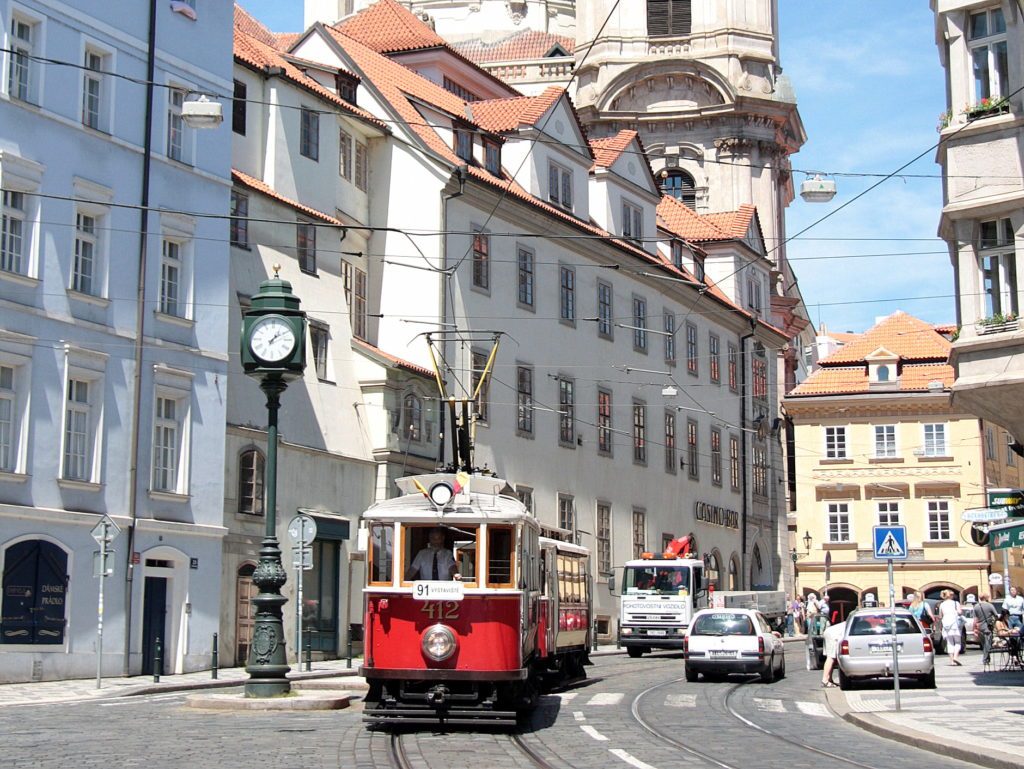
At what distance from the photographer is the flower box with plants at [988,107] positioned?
88.0 ft

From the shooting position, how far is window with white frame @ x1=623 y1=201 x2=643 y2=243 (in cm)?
5569

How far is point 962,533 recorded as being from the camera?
221ft

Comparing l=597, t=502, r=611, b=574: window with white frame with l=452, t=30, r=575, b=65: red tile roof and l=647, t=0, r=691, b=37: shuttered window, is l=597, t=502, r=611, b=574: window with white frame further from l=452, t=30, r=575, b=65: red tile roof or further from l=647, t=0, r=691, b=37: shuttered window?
l=452, t=30, r=575, b=65: red tile roof

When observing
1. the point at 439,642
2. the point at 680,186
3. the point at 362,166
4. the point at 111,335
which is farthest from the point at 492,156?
the point at 680,186

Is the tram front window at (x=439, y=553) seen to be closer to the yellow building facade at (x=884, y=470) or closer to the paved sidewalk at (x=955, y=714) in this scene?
the paved sidewalk at (x=955, y=714)

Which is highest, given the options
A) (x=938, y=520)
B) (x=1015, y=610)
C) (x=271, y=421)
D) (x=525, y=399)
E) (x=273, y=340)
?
Result: (x=525, y=399)

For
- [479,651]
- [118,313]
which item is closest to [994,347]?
[479,651]

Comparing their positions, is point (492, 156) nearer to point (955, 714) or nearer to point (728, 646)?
point (728, 646)

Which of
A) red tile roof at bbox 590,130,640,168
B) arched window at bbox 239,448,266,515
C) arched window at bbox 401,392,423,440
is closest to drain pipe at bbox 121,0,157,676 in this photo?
arched window at bbox 239,448,266,515

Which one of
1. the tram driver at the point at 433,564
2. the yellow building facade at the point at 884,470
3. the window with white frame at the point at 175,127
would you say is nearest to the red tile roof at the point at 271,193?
the window with white frame at the point at 175,127

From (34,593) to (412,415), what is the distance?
13549mm

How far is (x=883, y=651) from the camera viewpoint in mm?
27719

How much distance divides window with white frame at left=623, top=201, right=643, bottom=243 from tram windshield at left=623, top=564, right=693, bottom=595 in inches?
627

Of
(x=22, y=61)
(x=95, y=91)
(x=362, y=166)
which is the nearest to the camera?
(x=22, y=61)
